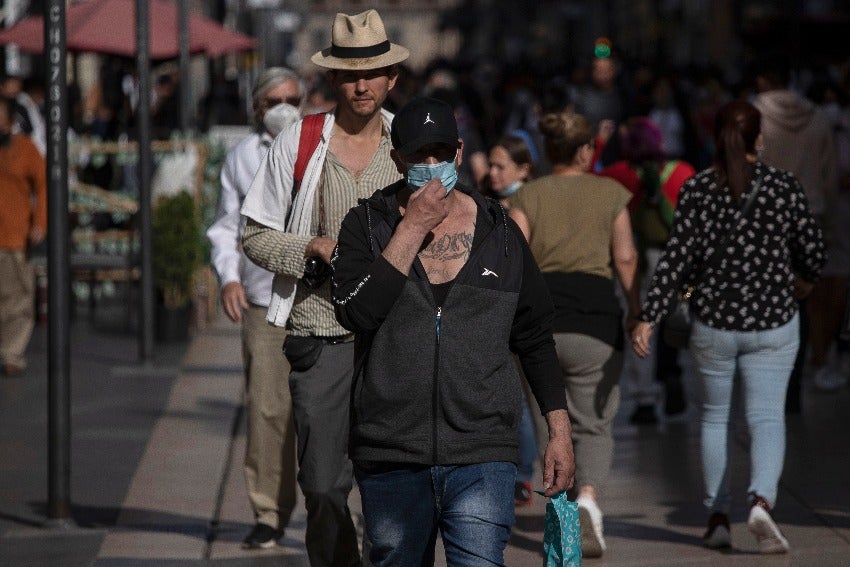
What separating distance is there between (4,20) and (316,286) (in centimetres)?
2030

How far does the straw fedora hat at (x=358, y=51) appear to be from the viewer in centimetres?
568

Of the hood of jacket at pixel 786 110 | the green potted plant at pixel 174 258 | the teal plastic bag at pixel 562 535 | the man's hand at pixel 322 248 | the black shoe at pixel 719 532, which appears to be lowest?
the green potted plant at pixel 174 258

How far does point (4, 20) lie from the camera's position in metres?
24.9

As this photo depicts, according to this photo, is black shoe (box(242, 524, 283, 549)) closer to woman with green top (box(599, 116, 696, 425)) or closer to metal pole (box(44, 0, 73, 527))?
metal pole (box(44, 0, 73, 527))

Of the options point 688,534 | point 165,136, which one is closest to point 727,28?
point 165,136

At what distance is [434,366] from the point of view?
179 inches

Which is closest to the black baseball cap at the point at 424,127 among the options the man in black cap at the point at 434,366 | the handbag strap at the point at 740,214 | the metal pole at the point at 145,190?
the man in black cap at the point at 434,366

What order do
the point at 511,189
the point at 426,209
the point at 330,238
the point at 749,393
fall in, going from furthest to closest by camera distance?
1. the point at 511,189
2. the point at 749,393
3. the point at 330,238
4. the point at 426,209

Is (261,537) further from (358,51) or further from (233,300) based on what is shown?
(358,51)

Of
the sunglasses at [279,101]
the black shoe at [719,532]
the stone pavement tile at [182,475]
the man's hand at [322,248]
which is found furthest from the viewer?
the sunglasses at [279,101]

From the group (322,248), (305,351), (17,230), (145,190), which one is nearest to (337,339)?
(305,351)

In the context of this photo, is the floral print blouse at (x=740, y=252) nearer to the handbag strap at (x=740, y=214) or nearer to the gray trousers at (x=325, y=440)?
the handbag strap at (x=740, y=214)

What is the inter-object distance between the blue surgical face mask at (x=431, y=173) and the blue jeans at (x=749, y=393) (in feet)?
8.37

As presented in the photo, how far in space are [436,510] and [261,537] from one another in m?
2.57
